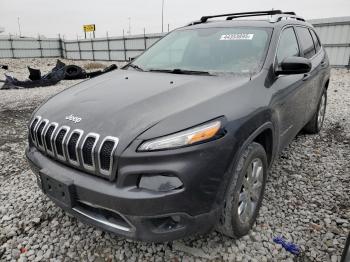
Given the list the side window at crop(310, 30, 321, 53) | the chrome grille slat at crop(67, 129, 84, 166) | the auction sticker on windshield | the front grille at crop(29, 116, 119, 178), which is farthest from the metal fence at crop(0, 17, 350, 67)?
the chrome grille slat at crop(67, 129, 84, 166)

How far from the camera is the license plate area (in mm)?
1921

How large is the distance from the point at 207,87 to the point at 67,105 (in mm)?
1082

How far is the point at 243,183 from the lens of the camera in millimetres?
2221

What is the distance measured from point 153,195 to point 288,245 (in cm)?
130

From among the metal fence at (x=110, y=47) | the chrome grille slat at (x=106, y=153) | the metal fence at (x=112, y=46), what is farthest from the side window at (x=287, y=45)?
the metal fence at (x=110, y=47)

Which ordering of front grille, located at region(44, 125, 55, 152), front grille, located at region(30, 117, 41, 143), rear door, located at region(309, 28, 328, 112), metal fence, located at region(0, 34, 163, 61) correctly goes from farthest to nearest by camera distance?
metal fence, located at region(0, 34, 163, 61) < rear door, located at region(309, 28, 328, 112) < front grille, located at region(30, 117, 41, 143) < front grille, located at region(44, 125, 55, 152)

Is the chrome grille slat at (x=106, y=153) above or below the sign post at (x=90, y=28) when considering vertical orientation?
above

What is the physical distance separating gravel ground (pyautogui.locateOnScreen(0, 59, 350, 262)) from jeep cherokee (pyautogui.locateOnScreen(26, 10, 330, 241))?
0.26 m

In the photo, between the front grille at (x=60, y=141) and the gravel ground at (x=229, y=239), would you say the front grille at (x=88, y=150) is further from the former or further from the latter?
the gravel ground at (x=229, y=239)

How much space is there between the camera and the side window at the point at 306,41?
365cm

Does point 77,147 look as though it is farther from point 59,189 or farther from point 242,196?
point 242,196

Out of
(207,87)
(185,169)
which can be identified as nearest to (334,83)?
(207,87)

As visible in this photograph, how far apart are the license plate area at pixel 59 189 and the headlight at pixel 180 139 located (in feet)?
1.86

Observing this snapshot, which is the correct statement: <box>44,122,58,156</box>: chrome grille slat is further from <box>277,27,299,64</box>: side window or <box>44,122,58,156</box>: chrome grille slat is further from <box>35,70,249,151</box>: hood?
<box>277,27,299,64</box>: side window
